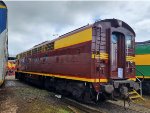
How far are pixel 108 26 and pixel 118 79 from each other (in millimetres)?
2341

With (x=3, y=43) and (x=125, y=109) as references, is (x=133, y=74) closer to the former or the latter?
(x=125, y=109)

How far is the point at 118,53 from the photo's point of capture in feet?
35.8

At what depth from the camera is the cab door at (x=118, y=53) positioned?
34.8 feet

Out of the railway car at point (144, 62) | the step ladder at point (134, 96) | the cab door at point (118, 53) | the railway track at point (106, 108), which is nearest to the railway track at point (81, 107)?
the railway track at point (106, 108)

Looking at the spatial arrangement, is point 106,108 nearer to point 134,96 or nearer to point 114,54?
point 134,96

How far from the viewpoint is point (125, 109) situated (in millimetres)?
9945

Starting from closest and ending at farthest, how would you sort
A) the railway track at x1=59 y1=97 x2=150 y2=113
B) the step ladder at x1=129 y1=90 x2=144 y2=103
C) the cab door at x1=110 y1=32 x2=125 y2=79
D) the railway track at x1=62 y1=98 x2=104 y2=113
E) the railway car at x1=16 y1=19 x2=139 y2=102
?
the railway track at x1=62 y1=98 x2=104 y2=113 → the railway track at x1=59 y1=97 x2=150 y2=113 → the railway car at x1=16 y1=19 x2=139 y2=102 → the cab door at x1=110 y1=32 x2=125 y2=79 → the step ladder at x1=129 y1=90 x2=144 y2=103

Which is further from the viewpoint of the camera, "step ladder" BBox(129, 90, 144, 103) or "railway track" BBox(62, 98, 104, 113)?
"step ladder" BBox(129, 90, 144, 103)

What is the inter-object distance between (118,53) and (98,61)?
150 centimetres

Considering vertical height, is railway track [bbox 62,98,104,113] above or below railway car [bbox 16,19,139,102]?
below

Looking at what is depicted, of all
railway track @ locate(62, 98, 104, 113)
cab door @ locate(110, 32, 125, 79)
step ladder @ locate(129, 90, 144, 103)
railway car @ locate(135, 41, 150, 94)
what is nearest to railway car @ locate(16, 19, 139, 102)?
cab door @ locate(110, 32, 125, 79)

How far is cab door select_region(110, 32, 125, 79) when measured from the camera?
1062 cm

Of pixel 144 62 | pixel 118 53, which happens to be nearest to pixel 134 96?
pixel 118 53

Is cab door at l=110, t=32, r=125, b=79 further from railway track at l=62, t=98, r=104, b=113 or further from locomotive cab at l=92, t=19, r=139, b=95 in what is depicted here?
railway track at l=62, t=98, r=104, b=113
